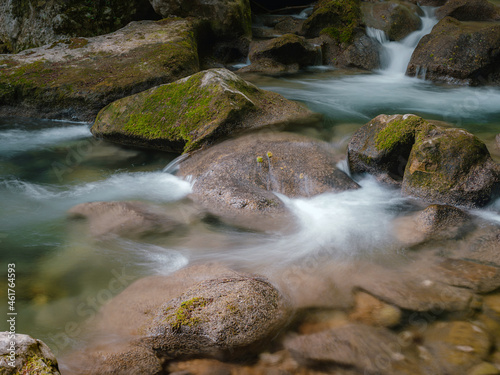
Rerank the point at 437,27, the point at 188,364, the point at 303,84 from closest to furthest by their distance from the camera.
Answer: the point at 188,364
the point at 303,84
the point at 437,27

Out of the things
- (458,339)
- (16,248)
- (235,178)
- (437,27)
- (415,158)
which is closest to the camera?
(458,339)

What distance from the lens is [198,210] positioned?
16.5ft

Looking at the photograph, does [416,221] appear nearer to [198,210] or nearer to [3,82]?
[198,210]

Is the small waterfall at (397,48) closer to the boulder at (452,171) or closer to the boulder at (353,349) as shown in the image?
the boulder at (452,171)

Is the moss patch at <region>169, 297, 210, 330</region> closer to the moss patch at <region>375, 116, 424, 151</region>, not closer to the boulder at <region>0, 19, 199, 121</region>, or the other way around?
the moss patch at <region>375, 116, 424, 151</region>

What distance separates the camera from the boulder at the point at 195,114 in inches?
251

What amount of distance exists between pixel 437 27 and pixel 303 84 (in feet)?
Answer: 14.2

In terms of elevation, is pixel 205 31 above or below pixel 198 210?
above

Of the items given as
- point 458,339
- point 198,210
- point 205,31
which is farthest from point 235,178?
point 205,31

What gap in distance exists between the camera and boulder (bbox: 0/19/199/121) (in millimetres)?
8391

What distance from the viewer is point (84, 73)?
8.70 m

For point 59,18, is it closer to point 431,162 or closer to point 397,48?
point 397,48

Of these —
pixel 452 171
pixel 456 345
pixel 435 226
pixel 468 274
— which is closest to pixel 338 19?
pixel 452 171

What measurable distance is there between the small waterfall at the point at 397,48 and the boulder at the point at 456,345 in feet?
33.1
